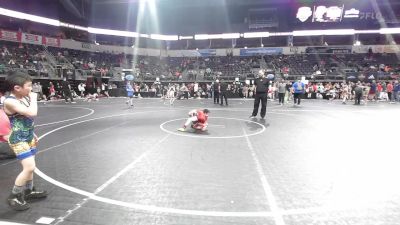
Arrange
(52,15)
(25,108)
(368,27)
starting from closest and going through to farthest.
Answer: (25,108)
(52,15)
(368,27)

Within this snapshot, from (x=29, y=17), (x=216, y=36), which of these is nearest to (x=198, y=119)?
(x=29, y=17)

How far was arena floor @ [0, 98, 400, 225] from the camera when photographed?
3605mm

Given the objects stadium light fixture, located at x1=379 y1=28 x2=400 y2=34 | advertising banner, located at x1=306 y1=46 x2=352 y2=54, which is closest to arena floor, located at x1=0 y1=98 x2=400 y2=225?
advertising banner, located at x1=306 y1=46 x2=352 y2=54

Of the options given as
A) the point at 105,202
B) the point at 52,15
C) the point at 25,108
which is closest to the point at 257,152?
the point at 105,202

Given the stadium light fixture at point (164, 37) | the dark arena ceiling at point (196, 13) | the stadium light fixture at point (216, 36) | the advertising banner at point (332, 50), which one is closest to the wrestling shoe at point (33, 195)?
the dark arena ceiling at point (196, 13)

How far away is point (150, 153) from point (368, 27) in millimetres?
44783

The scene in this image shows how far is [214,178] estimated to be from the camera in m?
4.93

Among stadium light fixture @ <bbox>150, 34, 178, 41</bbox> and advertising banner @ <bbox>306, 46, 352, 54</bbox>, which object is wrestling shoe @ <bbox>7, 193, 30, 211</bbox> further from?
stadium light fixture @ <bbox>150, 34, 178, 41</bbox>

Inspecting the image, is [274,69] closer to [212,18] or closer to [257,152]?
[212,18]

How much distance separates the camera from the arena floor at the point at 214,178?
3605 mm

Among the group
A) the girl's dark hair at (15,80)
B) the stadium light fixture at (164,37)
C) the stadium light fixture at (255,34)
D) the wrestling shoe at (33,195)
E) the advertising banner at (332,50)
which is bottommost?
the wrestling shoe at (33,195)

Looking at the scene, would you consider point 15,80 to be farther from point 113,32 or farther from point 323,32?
point 323,32

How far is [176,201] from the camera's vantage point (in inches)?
157

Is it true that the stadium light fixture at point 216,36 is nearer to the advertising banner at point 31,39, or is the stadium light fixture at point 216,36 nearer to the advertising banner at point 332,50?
the advertising banner at point 332,50
